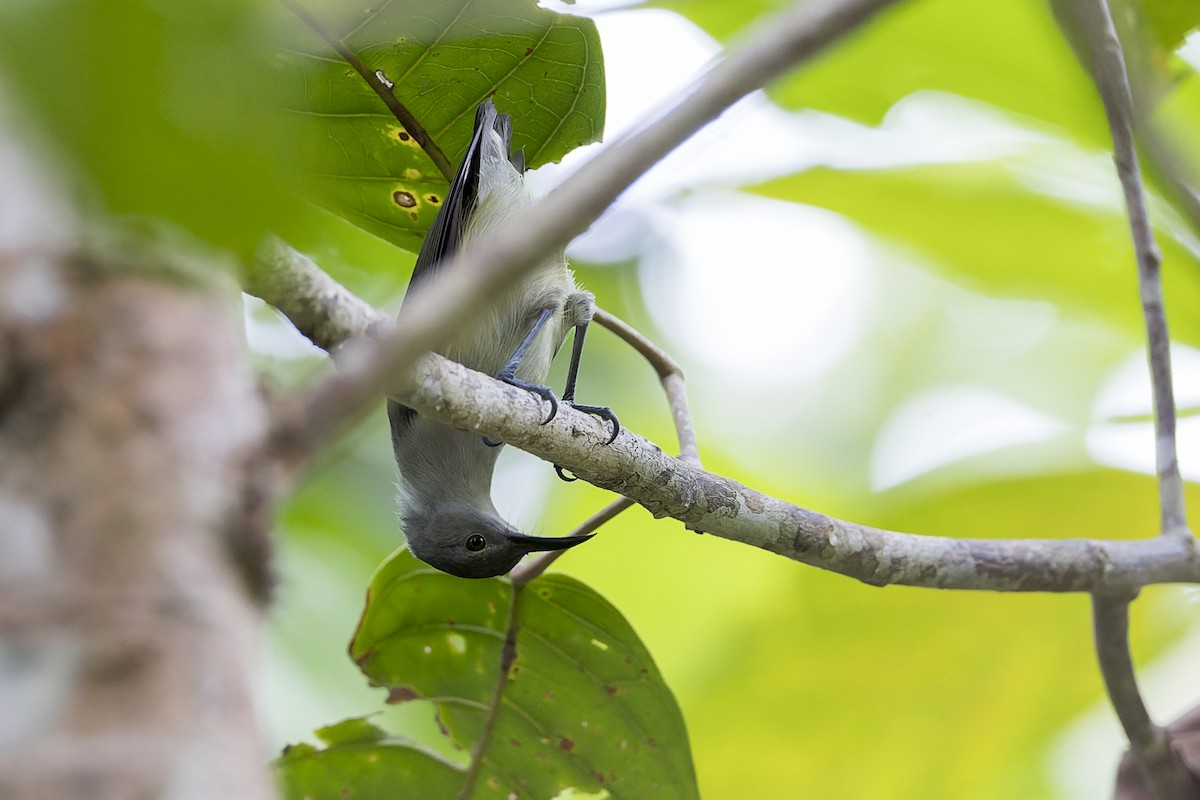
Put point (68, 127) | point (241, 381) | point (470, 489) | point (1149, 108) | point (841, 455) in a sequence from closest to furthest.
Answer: point (68, 127) < point (241, 381) < point (1149, 108) < point (470, 489) < point (841, 455)

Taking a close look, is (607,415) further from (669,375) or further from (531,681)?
(531,681)

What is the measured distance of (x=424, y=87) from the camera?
7.53ft

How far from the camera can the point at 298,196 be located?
662 millimetres

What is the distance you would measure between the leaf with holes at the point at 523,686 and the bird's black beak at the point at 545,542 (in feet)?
0.27

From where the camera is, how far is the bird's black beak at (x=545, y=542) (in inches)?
94.0

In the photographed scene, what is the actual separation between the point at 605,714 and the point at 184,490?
1967mm

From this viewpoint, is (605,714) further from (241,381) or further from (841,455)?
(841,455)

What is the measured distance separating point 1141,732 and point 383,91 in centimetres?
215

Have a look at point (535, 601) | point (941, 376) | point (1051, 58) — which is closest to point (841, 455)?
point (941, 376)

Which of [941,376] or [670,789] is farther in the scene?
[941,376]

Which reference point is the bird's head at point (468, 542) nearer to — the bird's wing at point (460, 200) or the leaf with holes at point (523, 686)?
the leaf with holes at point (523, 686)

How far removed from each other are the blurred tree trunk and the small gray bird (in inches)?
69.0

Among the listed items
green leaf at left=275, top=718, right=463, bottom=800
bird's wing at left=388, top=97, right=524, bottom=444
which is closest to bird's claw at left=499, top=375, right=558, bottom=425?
bird's wing at left=388, top=97, right=524, bottom=444

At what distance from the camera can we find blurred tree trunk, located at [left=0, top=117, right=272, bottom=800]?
55 centimetres
